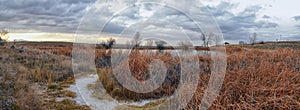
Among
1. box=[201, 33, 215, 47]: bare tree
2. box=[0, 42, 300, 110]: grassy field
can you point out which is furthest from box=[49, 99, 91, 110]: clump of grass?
box=[201, 33, 215, 47]: bare tree

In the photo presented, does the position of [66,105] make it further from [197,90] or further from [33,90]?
[197,90]

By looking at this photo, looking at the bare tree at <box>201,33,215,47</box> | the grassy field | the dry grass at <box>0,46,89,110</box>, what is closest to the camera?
the grassy field

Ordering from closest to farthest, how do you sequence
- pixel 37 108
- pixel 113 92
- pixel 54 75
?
1. pixel 37 108
2. pixel 113 92
3. pixel 54 75

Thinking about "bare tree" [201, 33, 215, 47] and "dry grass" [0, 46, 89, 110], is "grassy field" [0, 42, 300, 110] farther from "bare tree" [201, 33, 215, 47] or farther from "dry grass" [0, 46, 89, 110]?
"bare tree" [201, 33, 215, 47]

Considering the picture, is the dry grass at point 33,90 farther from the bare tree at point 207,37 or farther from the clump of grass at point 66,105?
the bare tree at point 207,37

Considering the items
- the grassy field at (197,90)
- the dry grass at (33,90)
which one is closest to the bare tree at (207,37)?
the grassy field at (197,90)

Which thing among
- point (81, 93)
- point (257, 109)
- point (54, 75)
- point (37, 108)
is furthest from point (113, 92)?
point (257, 109)

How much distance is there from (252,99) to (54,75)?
24.0 feet

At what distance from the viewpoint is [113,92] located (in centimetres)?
724

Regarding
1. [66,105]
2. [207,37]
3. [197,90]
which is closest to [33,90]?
[66,105]

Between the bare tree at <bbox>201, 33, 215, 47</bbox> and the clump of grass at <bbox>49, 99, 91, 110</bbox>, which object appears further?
the bare tree at <bbox>201, 33, 215, 47</bbox>

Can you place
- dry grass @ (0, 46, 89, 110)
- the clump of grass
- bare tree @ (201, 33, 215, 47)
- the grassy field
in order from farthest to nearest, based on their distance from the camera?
bare tree @ (201, 33, 215, 47), the clump of grass, dry grass @ (0, 46, 89, 110), the grassy field

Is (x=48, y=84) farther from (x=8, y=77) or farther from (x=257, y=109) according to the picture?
(x=257, y=109)

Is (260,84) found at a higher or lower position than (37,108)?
higher
